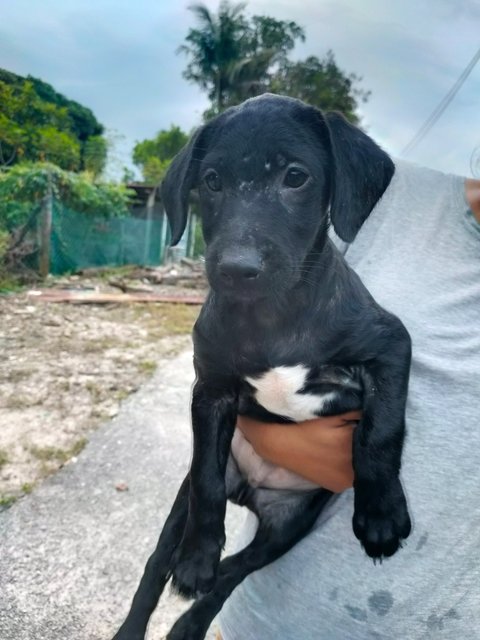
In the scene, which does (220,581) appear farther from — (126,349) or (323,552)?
(126,349)

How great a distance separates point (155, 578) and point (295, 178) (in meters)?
1.08

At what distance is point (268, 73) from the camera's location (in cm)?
351

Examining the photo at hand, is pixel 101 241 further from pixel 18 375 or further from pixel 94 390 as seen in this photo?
pixel 94 390

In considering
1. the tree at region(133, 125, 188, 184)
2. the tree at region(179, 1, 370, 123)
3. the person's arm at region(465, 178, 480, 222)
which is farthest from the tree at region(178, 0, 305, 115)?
the tree at region(133, 125, 188, 184)

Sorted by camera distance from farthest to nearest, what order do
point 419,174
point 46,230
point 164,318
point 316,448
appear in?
point 46,230, point 164,318, point 419,174, point 316,448

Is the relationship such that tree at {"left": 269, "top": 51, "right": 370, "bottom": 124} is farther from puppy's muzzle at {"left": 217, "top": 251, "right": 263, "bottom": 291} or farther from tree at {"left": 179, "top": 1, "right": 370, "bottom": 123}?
puppy's muzzle at {"left": 217, "top": 251, "right": 263, "bottom": 291}

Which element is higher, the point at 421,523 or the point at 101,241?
the point at 421,523

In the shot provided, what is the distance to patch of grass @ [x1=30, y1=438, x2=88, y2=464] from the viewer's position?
362cm

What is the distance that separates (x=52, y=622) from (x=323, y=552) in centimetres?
149

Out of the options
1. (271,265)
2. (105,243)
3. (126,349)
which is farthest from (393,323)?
(105,243)

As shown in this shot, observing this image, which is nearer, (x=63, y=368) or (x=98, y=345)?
(x=63, y=368)

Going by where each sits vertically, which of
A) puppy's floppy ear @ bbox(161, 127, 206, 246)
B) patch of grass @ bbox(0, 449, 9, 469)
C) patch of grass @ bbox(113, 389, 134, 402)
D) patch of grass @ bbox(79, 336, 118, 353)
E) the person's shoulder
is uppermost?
the person's shoulder

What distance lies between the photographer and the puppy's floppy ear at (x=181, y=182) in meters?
1.57

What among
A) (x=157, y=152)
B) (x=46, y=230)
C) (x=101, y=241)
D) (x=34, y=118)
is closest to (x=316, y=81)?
(x=34, y=118)
